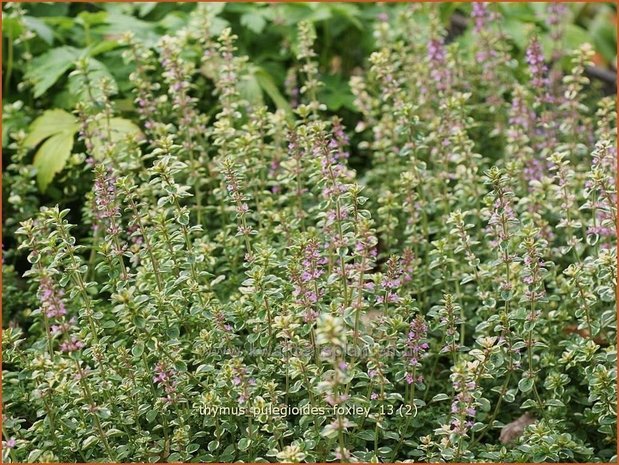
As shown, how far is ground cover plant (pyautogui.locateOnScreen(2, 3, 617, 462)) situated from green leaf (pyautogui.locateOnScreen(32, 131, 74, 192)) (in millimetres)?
11

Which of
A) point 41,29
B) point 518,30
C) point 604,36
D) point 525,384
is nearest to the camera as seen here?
point 525,384

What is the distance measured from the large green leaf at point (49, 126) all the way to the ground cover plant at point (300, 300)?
0.02 m

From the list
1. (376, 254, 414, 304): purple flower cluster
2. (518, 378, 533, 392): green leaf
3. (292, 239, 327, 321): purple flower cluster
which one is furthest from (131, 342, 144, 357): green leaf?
(518, 378, 533, 392): green leaf

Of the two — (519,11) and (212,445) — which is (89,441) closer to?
(212,445)

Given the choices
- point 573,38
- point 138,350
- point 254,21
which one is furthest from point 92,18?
point 573,38

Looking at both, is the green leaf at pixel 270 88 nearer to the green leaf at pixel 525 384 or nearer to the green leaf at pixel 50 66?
the green leaf at pixel 50 66

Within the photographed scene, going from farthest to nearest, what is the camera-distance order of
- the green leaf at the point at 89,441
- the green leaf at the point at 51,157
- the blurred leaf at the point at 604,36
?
1. the blurred leaf at the point at 604,36
2. the green leaf at the point at 51,157
3. the green leaf at the point at 89,441

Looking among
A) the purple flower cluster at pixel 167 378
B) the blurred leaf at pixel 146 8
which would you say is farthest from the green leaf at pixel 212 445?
the blurred leaf at pixel 146 8

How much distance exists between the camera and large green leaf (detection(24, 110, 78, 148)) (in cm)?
396

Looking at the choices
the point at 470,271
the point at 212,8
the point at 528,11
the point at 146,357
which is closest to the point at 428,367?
the point at 470,271

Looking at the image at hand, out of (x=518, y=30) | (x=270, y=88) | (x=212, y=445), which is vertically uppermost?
(x=518, y=30)

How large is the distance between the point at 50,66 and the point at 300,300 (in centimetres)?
218

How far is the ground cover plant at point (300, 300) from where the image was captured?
259 centimetres

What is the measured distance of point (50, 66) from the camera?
417cm
